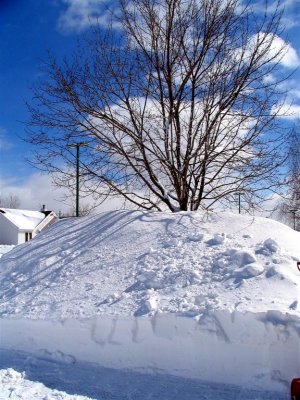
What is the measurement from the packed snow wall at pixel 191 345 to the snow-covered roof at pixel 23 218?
1330 inches

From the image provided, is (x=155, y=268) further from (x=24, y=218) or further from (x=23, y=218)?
(x=24, y=218)

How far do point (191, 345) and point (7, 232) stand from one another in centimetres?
3563

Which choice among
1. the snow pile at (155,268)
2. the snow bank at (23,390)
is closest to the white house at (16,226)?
the snow pile at (155,268)

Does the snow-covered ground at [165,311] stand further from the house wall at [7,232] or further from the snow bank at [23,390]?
the house wall at [7,232]

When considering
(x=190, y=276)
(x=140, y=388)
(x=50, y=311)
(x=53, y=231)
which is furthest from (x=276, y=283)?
(x=53, y=231)

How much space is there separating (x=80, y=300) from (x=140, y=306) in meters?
0.87

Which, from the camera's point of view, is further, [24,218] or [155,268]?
[24,218]

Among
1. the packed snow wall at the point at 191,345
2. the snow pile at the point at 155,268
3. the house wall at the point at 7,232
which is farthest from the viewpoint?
the house wall at the point at 7,232

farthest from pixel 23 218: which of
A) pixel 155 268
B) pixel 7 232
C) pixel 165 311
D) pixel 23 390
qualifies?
pixel 23 390

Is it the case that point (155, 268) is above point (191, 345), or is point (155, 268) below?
above

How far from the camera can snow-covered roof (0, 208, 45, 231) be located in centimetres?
3772

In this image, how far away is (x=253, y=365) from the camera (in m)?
4.14

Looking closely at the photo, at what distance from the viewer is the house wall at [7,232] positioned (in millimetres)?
37062

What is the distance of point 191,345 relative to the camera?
440cm
